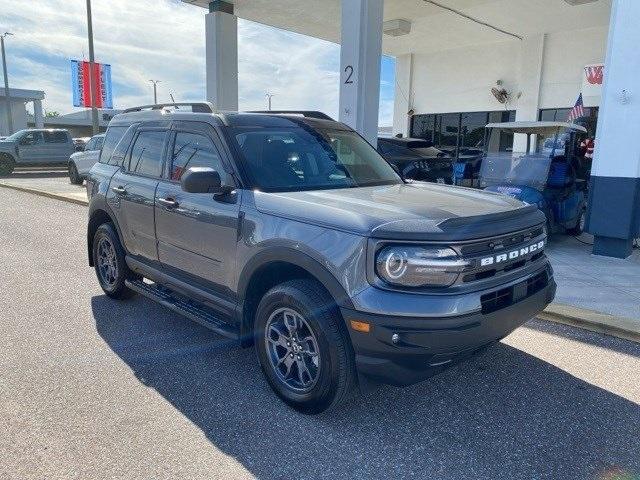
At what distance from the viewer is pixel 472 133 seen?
17.5m

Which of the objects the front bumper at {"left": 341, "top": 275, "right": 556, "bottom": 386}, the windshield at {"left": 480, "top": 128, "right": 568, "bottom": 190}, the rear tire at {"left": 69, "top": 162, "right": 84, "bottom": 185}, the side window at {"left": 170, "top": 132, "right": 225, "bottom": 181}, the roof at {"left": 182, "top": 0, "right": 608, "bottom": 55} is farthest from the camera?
the rear tire at {"left": 69, "top": 162, "right": 84, "bottom": 185}

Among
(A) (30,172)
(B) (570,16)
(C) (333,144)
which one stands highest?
(B) (570,16)

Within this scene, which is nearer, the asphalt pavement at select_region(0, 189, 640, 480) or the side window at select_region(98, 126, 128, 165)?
the asphalt pavement at select_region(0, 189, 640, 480)

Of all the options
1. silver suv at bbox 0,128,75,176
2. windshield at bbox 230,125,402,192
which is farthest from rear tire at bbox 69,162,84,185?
windshield at bbox 230,125,402,192

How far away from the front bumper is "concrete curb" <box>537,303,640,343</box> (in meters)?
2.28

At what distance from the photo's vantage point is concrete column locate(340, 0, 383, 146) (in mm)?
9148

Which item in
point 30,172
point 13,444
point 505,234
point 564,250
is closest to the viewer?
point 13,444

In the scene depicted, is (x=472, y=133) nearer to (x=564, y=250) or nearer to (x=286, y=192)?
(x=564, y=250)

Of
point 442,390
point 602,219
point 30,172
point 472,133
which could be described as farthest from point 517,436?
point 30,172

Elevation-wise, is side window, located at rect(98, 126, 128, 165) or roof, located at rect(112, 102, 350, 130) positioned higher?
roof, located at rect(112, 102, 350, 130)

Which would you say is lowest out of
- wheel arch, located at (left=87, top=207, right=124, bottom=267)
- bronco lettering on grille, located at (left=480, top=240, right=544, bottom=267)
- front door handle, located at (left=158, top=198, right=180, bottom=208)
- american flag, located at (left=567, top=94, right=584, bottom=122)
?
wheel arch, located at (left=87, top=207, right=124, bottom=267)

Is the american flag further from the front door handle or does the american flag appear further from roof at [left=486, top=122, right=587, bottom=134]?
the front door handle

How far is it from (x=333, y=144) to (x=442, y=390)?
2.09 m

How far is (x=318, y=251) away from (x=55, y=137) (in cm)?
2198
